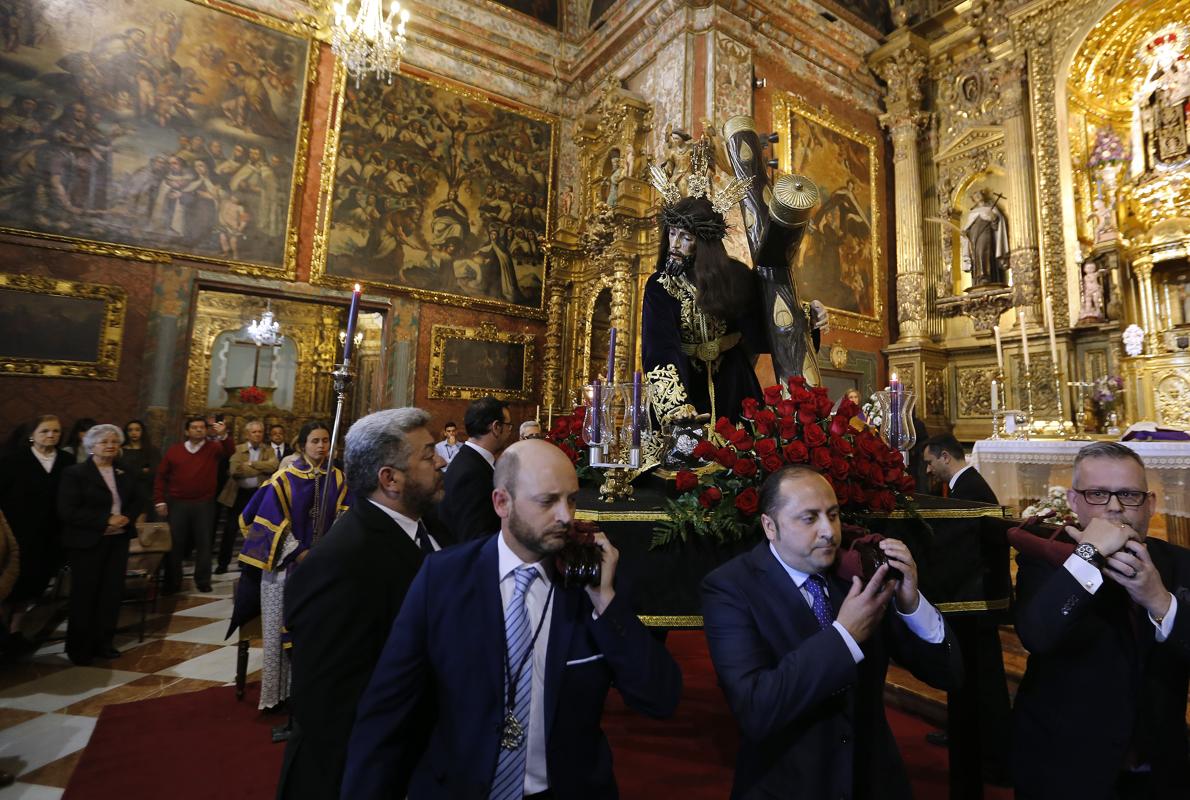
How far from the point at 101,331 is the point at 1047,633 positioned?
34.3 feet

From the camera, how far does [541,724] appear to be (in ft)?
4.63

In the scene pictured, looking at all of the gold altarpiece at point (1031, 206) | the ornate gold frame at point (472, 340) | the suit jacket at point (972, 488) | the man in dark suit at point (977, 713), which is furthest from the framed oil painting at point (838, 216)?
the man in dark suit at point (977, 713)

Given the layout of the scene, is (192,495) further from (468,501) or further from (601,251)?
→ (601,251)

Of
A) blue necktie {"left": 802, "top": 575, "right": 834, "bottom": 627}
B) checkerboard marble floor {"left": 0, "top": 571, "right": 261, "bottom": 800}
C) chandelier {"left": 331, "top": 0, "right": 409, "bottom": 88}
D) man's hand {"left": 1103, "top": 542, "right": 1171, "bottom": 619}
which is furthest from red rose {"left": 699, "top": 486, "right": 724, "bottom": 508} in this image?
chandelier {"left": 331, "top": 0, "right": 409, "bottom": 88}

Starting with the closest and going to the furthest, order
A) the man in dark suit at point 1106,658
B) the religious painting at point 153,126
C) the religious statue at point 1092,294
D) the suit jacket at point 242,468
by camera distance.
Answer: the man in dark suit at point 1106,658, the suit jacket at point 242,468, the religious painting at point 153,126, the religious statue at point 1092,294

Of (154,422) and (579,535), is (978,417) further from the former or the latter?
(154,422)

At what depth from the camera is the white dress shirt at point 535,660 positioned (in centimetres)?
139

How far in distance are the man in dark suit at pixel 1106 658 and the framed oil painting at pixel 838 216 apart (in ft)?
27.3

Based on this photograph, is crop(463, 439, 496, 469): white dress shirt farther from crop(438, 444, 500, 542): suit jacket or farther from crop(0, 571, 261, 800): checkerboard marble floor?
crop(0, 571, 261, 800): checkerboard marble floor

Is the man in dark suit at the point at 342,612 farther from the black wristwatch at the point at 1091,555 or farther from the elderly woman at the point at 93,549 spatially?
the elderly woman at the point at 93,549

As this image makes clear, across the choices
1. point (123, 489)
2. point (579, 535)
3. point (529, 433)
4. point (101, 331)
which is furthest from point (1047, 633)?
point (101, 331)

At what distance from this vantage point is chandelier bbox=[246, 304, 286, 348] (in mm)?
12414

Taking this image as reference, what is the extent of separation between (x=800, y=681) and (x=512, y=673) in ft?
2.28

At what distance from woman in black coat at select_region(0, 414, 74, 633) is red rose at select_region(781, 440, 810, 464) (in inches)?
217
